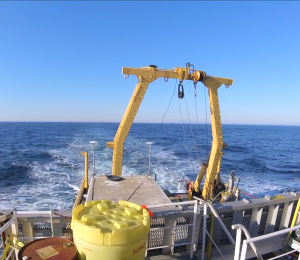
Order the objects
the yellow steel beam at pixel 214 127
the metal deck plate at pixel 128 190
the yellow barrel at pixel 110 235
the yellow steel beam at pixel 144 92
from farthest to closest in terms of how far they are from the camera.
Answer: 1. the yellow steel beam at pixel 214 127
2. the yellow steel beam at pixel 144 92
3. the metal deck plate at pixel 128 190
4. the yellow barrel at pixel 110 235

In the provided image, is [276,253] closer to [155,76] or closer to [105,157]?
[155,76]

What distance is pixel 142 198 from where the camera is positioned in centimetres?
543

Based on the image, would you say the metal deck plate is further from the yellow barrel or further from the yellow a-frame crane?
the yellow barrel

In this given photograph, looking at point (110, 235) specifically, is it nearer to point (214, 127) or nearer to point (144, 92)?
point (144, 92)

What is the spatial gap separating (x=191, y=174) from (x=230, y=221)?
14208 millimetres

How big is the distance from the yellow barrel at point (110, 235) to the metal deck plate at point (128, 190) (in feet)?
8.48

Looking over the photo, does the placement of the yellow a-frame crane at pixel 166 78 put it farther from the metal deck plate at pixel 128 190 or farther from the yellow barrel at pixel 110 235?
the yellow barrel at pixel 110 235

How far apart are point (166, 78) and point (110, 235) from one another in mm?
7062

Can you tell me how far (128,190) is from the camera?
19.5 ft

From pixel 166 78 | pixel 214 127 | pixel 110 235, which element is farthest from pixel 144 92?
pixel 110 235

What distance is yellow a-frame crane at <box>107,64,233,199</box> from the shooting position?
820 centimetres

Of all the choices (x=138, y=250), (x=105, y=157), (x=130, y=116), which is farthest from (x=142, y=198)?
(x=105, y=157)

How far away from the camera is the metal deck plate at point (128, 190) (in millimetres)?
→ 5367

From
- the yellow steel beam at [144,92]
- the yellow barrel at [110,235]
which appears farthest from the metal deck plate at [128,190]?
the yellow barrel at [110,235]
